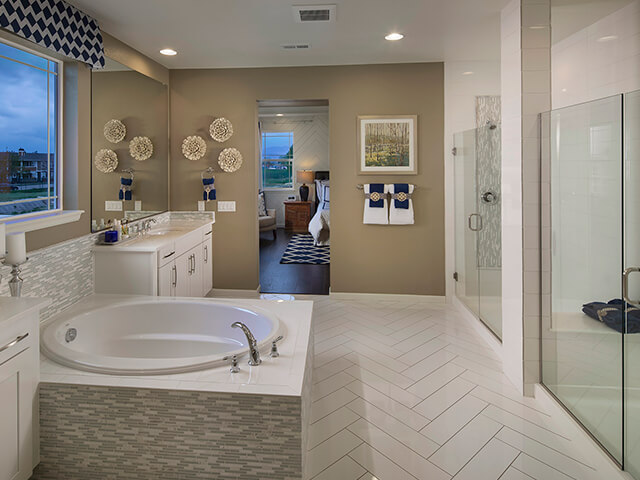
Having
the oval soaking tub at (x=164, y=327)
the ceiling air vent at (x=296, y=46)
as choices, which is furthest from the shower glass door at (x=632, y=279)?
the ceiling air vent at (x=296, y=46)

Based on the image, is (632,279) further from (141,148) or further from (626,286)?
(141,148)

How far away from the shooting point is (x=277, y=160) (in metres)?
10.6

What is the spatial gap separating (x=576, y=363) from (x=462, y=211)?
236cm

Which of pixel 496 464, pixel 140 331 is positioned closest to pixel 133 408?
pixel 140 331

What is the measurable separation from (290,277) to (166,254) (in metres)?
2.51

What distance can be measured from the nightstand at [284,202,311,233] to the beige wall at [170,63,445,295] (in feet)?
16.3

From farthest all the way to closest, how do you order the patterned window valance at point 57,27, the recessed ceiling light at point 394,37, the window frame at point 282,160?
the window frame at point 282,160 < the recessed ceiling light at point 394,37 < the patterned window valance at point 57,27

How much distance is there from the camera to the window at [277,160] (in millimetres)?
10500

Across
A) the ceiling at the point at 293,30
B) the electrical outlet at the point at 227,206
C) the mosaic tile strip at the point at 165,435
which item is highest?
the ceiling at the point at 293,30


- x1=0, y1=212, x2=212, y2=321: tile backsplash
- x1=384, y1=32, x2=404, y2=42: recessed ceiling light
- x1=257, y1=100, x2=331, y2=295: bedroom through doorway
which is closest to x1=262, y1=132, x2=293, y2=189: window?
x1=257, y1=100, x2=331, y2=295: bedroom through doorway

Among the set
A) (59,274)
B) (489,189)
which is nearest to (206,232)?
(59,274)

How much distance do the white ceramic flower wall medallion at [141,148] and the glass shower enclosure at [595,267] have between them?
128 inches

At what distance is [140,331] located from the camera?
10.3 feet

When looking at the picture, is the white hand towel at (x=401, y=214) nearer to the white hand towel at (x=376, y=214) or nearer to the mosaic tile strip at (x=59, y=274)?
the white hand towel at (x=376, y=214)
